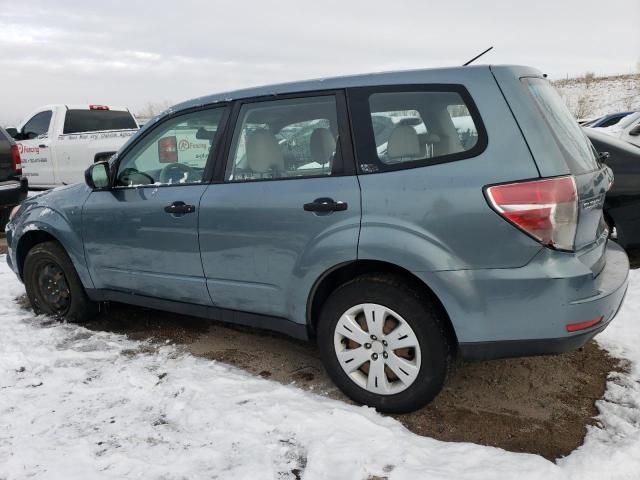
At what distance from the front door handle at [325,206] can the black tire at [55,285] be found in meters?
2.28

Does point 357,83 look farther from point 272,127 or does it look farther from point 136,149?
point 136,149

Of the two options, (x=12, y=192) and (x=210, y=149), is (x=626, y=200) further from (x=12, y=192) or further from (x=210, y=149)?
(x=12, y=192)

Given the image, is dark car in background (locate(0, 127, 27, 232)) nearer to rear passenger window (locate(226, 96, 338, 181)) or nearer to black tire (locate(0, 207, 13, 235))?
black tire (locate(0, 207, 13, 235))

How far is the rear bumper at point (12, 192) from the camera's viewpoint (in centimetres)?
763

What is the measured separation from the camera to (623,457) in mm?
2338

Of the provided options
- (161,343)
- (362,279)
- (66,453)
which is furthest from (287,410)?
(161,343)

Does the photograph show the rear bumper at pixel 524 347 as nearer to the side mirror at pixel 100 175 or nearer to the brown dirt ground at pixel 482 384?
the brown dirt ground at pixel 482 384

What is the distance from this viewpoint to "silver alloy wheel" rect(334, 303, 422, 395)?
8.85 feet

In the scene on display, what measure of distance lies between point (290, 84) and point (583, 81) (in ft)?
150

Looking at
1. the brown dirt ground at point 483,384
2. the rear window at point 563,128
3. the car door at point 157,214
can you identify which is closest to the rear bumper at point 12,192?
the brown dirt ground at point 483,384

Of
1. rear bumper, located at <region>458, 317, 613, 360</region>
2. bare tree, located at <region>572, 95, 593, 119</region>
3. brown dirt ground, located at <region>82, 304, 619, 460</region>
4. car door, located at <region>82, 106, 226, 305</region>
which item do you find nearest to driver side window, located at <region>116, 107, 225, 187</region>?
car door, located at <region>82, 106, 226, 305</region>

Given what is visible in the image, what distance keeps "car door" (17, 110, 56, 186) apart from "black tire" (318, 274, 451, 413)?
9619 mm

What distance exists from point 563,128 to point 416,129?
2.39ft

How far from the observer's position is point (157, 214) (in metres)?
3.45
